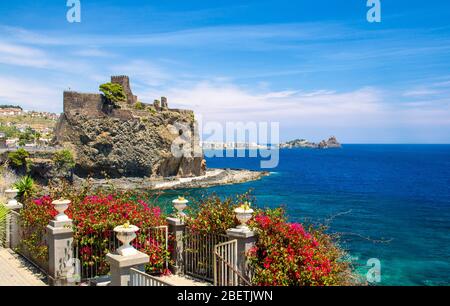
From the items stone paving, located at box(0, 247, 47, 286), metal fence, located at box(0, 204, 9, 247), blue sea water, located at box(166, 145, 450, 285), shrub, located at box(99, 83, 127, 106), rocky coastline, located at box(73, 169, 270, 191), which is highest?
shrub, located at box(99, 83, 127, 106)

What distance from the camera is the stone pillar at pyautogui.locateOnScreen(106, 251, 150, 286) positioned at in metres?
6.27

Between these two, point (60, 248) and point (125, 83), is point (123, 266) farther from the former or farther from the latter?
point (125, 83)

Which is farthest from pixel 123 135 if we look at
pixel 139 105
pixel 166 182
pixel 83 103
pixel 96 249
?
pixel 96 249

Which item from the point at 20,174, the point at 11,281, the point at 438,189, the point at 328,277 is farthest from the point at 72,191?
the point at 438,189

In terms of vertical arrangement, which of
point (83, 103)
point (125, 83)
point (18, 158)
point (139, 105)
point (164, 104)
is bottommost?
point (18, 158)

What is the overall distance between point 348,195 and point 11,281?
49977 millimetres

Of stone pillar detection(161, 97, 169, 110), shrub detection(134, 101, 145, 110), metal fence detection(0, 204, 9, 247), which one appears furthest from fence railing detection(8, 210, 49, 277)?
stone pillar detection(161, 97, 169, 110)

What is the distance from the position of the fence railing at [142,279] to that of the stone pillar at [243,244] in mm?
2142

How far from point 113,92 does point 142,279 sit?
Answer: 5526 centimetres

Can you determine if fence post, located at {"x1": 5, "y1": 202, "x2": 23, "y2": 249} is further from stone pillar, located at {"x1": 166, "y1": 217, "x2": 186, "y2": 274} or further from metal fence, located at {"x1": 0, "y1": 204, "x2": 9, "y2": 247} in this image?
stone pillar, located at {"x1": 166, "y1": 217, "x2": 186, "y2": 274}

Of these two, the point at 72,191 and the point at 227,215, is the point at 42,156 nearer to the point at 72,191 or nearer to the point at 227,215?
the point at 72,191

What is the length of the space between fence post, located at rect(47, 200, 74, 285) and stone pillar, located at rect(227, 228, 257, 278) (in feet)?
11.1

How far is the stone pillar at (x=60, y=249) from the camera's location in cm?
784

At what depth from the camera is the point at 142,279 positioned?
602 cm
